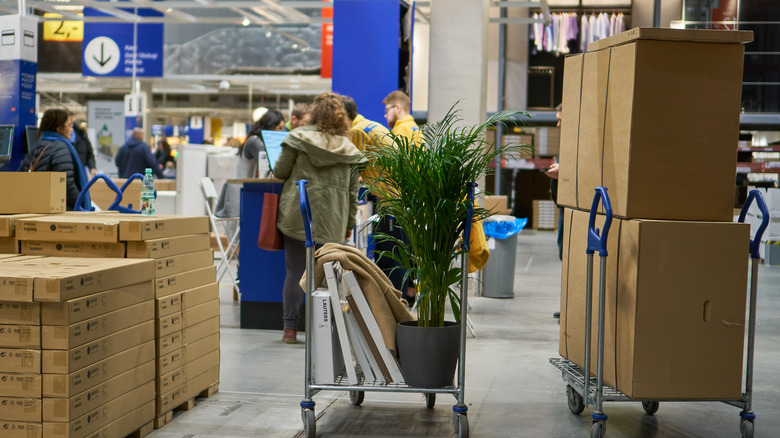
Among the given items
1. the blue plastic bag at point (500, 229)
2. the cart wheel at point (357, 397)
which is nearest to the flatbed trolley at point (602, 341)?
the cart wheel at point (357, 397)

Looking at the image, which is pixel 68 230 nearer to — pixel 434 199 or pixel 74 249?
pixel 74 249

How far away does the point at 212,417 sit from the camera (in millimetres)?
3568

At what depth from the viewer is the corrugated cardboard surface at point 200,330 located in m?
3.58

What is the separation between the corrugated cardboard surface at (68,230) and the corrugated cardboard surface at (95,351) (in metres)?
0.38

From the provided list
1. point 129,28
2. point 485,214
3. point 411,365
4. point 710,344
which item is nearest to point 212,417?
point 411,365

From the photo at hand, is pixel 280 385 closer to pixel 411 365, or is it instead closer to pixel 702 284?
pixel 411 365

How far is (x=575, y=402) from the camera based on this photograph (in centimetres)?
368

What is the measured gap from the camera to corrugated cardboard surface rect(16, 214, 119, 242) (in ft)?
10.5

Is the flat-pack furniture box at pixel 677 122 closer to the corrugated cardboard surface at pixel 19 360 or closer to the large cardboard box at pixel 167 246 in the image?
the large cardboard box at pixel 167 246

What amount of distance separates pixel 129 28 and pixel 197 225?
11677mm

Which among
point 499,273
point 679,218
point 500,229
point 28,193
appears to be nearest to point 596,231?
point 679,218

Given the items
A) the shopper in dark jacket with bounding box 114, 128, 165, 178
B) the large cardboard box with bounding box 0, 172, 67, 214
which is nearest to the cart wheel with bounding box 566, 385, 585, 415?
the large cardboard box with bounding box 0, 172, 67, 214

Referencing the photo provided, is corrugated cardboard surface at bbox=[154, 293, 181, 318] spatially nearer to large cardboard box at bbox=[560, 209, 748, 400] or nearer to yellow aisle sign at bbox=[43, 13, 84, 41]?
large cardboard box at bbox=[560, 209, 748, 400]

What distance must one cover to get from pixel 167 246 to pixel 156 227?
0.41 ft
